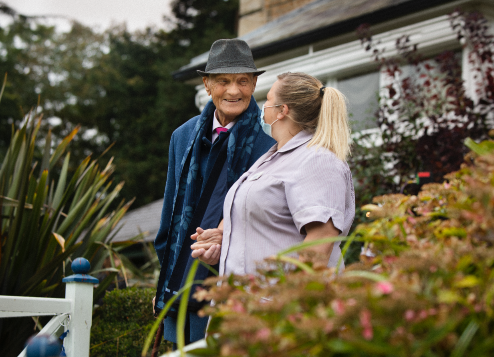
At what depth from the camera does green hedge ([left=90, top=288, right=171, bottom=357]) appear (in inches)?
137

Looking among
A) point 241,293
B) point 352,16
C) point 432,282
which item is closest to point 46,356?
point 241,293

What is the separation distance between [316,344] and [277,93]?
157 centimetres

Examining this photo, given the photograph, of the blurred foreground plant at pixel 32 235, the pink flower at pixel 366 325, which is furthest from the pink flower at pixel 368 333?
the blurred foreground plant at pixel 32 235

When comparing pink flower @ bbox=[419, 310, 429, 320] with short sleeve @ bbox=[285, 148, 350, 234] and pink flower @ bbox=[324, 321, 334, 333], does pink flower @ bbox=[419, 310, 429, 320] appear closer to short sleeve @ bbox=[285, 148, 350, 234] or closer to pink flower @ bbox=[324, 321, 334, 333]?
pink flower @ bbox=[324, 321, 334, 333]

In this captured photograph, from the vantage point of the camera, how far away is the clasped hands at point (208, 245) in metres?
2.00

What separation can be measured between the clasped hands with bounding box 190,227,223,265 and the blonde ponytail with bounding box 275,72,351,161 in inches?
22.1

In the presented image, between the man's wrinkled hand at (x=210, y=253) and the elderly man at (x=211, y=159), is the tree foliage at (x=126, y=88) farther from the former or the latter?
the man's wrinkled hand at (x=210, y=253)

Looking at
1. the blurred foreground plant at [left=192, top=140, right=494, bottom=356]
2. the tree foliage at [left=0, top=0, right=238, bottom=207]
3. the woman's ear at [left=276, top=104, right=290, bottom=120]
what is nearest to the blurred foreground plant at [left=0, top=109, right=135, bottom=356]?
the woman's ear at [left=276, top=104, right=290, bottom=120]

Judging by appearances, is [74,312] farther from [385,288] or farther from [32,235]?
[385,288]

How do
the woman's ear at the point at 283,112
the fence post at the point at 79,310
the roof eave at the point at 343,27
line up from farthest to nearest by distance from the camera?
the roof eave at the point at 343,27 → the fence post at the point at 79,310 → the woman's ear at the point at 283,112

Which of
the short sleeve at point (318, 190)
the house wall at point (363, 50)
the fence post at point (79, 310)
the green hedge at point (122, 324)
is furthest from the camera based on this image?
the house wall at point (363, 50)

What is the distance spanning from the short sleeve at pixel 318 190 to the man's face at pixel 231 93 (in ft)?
2.46

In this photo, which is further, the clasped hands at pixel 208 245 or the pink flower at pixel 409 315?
the clasped hands at pixel 208 245

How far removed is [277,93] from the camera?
2207mm
